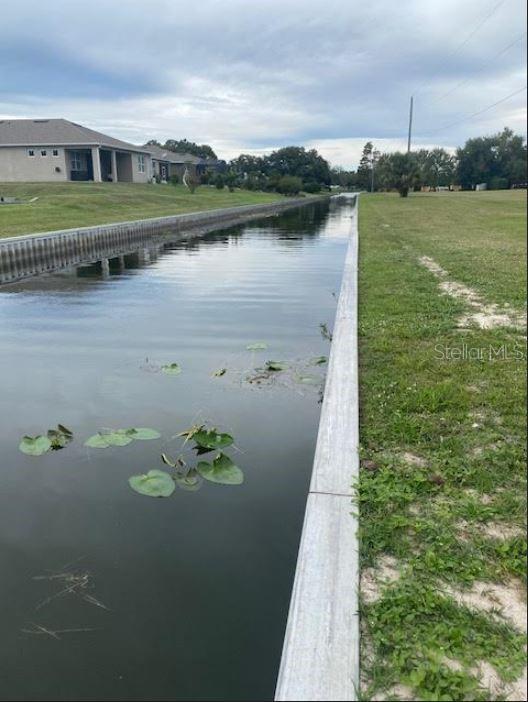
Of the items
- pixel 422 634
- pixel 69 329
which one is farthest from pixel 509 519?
pixel 69 329

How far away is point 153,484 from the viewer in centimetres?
459

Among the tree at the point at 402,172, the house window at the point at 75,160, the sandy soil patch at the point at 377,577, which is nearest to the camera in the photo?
the sandy soil patch at the point at 377,577

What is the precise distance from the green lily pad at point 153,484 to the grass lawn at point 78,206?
17778mm

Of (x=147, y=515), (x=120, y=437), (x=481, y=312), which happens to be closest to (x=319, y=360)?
(x=481, y=312)

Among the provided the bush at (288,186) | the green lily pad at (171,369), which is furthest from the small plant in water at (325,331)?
the bush at (288,186)

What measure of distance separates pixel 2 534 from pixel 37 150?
180 feet

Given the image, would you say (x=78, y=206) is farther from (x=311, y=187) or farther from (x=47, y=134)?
(x=311, y=187)

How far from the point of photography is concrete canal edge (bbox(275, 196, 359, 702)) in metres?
2.34

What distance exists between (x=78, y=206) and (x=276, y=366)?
98.5 feet

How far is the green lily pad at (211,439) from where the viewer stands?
17.2 ft

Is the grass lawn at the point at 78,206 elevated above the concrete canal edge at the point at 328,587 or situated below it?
above

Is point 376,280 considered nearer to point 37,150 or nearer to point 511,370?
point 511,370

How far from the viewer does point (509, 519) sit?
11.2 feet

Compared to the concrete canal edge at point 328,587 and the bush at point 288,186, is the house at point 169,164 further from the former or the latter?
the concrete canal edge at point 328,587
